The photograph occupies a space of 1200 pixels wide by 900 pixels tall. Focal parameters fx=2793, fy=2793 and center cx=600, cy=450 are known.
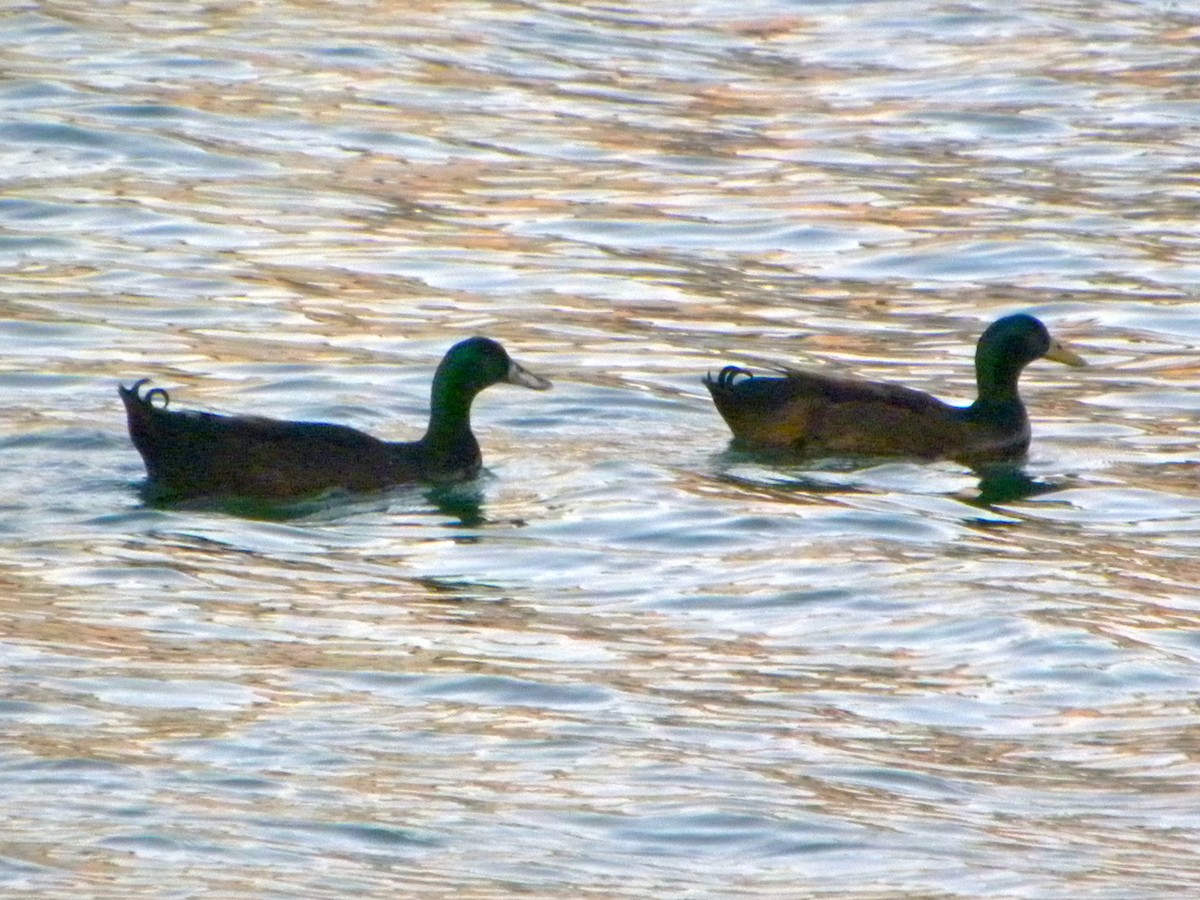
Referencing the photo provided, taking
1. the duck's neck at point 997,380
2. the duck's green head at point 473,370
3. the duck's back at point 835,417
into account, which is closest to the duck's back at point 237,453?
the duck's green head at point 473,370

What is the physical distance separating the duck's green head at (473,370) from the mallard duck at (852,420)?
0.95m

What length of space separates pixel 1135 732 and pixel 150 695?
3056 millimetres

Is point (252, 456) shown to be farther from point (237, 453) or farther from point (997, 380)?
point (997, 380)

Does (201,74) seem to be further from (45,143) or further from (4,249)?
(4,249)

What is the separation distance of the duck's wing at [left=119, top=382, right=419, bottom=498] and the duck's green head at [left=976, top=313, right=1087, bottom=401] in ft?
11.3

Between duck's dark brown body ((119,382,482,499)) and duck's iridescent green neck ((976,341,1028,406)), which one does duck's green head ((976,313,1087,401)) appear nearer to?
duck's iridescent green neck ((976,341,1028,406))

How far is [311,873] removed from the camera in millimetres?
6988

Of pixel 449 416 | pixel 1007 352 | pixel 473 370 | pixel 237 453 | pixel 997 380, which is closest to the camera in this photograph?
pixel 237 453

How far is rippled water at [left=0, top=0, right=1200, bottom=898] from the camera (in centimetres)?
759

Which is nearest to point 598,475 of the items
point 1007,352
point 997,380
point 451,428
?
point 451,428

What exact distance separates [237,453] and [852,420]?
3003mm

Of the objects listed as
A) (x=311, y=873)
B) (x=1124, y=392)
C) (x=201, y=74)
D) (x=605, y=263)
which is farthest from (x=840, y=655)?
(x=201, y=74)

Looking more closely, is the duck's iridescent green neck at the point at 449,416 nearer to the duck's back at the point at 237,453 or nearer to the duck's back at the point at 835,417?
the duck's back at the point at 237,453

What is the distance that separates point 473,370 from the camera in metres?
12.8
